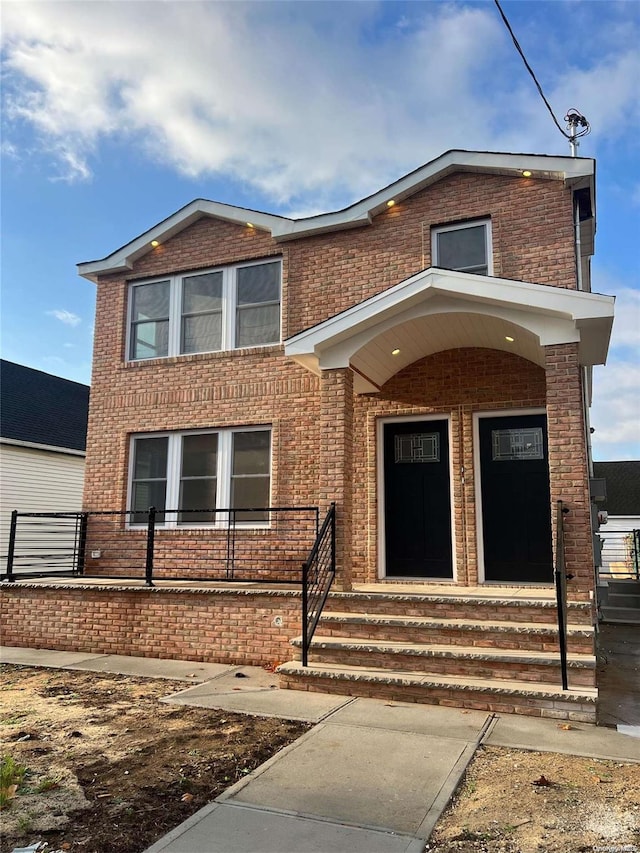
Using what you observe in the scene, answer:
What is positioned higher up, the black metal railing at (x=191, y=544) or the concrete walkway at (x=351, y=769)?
the black metal railing at (x=191, y=544)

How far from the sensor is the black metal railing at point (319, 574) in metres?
6.34

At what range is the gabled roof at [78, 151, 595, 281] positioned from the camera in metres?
8.34

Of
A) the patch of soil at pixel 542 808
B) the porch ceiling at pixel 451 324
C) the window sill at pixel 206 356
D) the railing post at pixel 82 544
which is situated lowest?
the patch of soil at pixel 542 808

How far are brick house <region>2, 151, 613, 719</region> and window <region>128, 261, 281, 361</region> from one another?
4 centimetres

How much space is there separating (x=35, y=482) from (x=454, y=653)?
1379cm

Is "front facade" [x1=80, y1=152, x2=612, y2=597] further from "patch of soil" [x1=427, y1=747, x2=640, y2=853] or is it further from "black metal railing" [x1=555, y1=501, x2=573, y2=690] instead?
"patch of soil" [x1=427, y1=747, x2=640, y2=853]

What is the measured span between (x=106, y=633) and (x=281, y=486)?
3.17 m

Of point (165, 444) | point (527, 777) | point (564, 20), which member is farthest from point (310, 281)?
point (527, 777)

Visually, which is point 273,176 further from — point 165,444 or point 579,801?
point 579,801

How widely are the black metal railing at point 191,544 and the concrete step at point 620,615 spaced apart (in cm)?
659

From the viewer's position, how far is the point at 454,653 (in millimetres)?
5902

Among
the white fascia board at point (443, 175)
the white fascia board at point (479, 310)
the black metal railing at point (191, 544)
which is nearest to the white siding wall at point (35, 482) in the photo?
the black metal railing at point (191, 544)

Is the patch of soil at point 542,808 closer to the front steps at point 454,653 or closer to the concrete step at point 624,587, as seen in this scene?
the front steps at point 454,653

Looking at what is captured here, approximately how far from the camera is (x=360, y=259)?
9.44 meters
